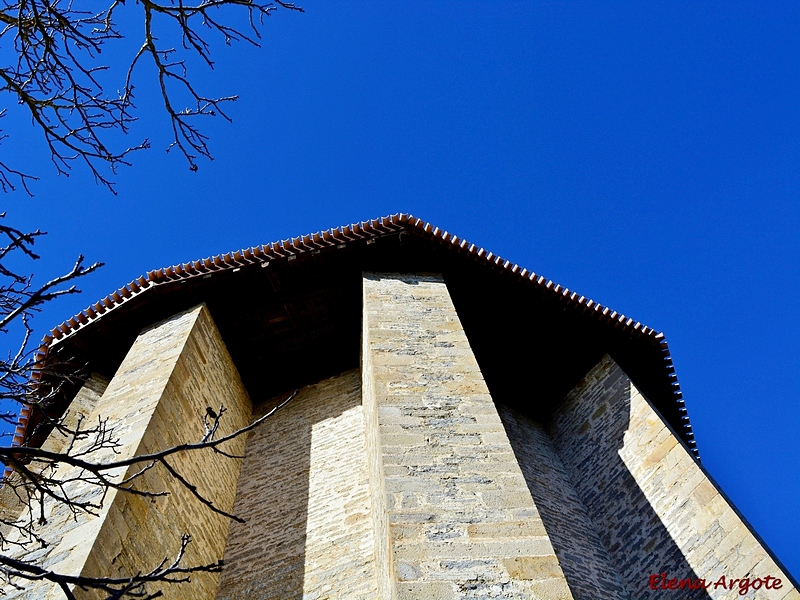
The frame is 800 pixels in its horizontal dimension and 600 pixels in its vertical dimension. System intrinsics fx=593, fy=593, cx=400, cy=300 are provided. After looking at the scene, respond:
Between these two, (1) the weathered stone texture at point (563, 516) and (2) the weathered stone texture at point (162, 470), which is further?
(1) the weathered stone texture at point (563, 516)

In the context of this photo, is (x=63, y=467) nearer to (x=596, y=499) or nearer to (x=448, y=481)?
(x=448, y=481)

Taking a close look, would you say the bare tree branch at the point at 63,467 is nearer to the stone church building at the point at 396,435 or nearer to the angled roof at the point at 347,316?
the stone church building at the point at 396,435

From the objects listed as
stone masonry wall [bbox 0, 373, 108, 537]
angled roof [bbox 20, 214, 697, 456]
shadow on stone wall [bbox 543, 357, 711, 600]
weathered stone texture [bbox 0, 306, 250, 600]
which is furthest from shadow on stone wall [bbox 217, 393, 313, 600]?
shadow on stone wall [bbox 543, 357, 711, 600]

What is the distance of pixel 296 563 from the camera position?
5781 mm

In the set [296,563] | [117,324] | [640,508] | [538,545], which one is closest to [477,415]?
[538,545]

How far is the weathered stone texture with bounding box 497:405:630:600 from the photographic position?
6365 millimetres

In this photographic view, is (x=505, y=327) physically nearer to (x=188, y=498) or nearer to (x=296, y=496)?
(x=296, y=496)

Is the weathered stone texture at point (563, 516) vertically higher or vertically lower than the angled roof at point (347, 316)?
lower

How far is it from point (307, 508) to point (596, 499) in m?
3.68

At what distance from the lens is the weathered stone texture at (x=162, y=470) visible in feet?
14.0

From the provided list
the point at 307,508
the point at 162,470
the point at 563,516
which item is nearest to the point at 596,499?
the point at 563,516

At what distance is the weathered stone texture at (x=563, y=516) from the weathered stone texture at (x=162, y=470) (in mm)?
3661

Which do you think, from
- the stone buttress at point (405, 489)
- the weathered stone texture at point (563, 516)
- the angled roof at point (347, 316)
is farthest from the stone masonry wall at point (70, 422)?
the weathered stone texture at point (563, 516)

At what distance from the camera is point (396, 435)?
453 centimetres
